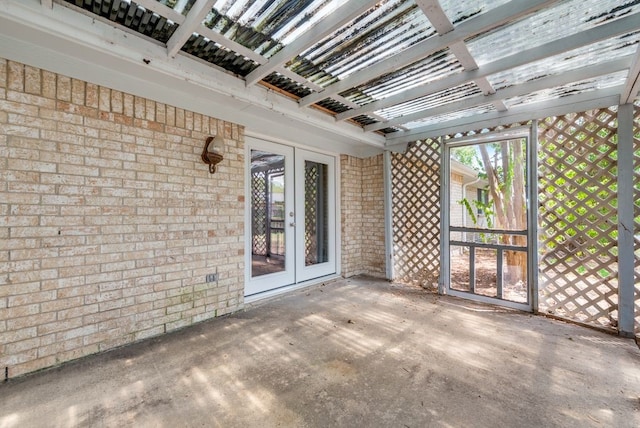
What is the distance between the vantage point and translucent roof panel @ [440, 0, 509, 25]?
1.76 meters

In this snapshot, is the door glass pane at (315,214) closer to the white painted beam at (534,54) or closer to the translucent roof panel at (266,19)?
the white painted beam at (534,54)

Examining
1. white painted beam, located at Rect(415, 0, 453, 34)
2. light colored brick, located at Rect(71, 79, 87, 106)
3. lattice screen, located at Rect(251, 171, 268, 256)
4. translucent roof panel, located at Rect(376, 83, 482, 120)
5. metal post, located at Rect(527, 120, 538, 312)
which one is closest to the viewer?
white painted beam, located at Rect(415, 0, 453, 34)

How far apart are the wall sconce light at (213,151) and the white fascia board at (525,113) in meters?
2.84

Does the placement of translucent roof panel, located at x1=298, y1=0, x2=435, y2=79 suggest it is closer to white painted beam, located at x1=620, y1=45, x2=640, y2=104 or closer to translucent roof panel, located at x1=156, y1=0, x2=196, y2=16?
translucent roof panel, located at x1=156, y1=0, x2=196, y2=16

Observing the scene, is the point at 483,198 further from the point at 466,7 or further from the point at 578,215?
the point at 466,7

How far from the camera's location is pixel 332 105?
137 inches

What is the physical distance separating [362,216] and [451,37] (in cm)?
365

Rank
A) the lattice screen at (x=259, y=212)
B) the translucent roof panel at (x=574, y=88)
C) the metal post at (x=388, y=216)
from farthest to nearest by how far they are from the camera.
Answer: the metal post at (x=388, y=216)
the lattice screen at (x=259, y=212)
the translucent roof panel at (x=574, y=88)

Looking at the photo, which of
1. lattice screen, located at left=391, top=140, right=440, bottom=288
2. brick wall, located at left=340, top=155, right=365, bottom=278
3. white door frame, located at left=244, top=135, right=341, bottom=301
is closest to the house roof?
white door frame, located at left=244, top=135, right=341, bottom=301

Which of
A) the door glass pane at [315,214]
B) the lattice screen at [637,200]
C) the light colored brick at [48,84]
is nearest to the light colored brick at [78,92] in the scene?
the light colored brick at [48,84]

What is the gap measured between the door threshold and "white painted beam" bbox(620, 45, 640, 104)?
162 inches

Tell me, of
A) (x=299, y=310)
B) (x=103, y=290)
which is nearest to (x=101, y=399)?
(x=103, y=290)

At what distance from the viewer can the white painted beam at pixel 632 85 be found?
2194 mm

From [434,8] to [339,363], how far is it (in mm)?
2607
